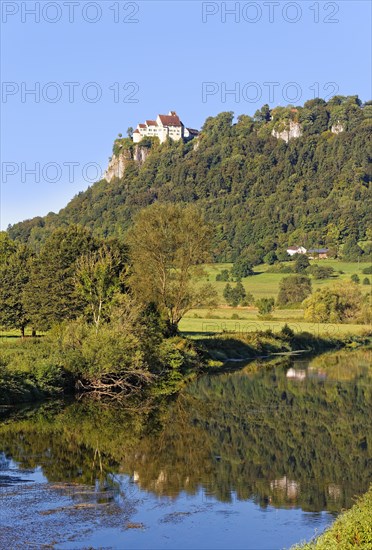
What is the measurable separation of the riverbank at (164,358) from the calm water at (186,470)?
1.65m

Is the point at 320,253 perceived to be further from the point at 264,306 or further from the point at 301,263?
the point at 264,306

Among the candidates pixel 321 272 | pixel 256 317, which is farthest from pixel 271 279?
pixel 256 317

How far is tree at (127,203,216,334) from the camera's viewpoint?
5994cm

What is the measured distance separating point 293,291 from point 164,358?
224ft

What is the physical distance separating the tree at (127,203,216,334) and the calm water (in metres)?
16.5

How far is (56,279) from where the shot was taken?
191 ft

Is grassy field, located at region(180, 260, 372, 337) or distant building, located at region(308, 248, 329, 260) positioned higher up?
distant building, located at region(308, 248, 329, 260)

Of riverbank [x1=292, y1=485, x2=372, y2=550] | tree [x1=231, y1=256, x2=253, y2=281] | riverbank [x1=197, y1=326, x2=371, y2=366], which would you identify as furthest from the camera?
tree [x1=231, y1=256, x2=253, y2=281]

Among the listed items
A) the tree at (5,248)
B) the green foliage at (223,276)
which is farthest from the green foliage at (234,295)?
the tree at (5,248)

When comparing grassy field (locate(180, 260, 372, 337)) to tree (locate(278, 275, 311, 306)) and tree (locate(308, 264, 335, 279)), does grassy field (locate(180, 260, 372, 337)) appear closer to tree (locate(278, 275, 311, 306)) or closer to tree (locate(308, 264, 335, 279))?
tree (locate(308, 264, 335, 279))

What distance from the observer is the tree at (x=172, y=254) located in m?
59.9

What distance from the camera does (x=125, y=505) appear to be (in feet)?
69.7

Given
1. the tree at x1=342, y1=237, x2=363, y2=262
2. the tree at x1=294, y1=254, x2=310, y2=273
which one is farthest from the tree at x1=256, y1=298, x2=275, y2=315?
the tree at x1=342, y1=237, x2=363, y2=262

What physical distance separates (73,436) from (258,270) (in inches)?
4748
